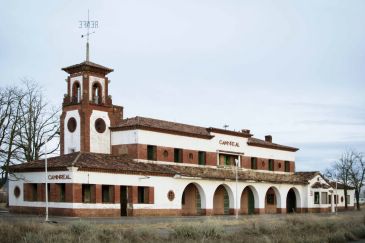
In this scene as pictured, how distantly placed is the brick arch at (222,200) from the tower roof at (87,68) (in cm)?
1495

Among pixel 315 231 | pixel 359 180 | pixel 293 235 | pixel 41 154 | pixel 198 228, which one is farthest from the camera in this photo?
pixel 359 180

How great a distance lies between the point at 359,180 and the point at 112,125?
46.9 meters

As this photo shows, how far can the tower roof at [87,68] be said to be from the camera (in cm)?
4700

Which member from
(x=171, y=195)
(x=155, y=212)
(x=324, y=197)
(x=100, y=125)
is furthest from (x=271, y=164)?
(x=100, y=125)

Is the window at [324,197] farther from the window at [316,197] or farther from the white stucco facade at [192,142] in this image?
the white stucco facade at [192,142]

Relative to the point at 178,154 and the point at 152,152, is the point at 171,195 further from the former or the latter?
the point at 178,154

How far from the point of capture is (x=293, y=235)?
29969 mm

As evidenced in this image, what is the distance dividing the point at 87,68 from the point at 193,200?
14.4 metres

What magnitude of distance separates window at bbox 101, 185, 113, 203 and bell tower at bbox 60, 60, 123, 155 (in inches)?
184

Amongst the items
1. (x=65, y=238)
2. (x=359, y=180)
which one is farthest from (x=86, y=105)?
(x=359, y=180)

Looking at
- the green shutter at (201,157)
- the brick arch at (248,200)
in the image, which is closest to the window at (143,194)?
the green shutter at (201,157)

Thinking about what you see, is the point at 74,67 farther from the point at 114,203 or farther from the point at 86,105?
the point at 114,203

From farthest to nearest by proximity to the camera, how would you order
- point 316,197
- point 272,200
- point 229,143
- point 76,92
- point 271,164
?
point 316,197, point 271,164, point 272,200, point 229,143, point 76,92

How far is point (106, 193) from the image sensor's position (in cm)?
4294
